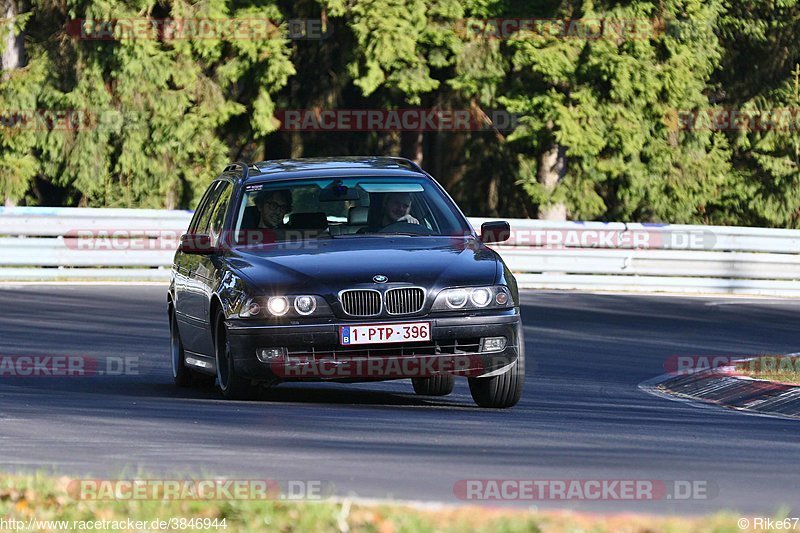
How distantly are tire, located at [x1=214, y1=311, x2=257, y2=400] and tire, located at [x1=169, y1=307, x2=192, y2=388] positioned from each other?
5.21ft

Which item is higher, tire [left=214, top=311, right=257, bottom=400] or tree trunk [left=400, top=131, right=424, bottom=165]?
tire [left=214, top=311, right=257, bottom=400]

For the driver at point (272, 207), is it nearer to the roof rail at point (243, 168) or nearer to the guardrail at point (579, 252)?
the roof rail at point (243, 168)

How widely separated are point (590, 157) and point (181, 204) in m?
7.98

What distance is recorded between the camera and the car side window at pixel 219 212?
41.9 feet

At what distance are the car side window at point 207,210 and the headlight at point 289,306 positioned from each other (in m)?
2.45

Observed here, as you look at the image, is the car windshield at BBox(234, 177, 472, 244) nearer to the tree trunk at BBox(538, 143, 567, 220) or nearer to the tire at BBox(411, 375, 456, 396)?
the tire at BBox(411, 375, 456, 396)

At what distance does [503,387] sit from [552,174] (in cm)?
2292

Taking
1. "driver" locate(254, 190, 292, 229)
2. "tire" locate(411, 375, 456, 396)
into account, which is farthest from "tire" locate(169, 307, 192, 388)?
"tire" locate(411, 375, 456, 396)

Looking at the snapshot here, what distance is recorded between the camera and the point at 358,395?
43.2ft
